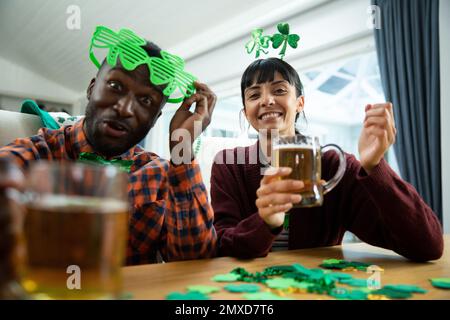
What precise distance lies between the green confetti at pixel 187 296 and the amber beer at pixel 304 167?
12.8 inches

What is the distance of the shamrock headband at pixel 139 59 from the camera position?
91 centimetres

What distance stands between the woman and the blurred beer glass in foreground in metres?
0.43

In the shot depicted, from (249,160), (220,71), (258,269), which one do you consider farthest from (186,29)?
(258,269)

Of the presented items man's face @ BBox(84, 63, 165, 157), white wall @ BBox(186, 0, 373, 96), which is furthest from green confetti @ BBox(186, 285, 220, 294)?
white wall @ BBox(186, 0, 373, 96)


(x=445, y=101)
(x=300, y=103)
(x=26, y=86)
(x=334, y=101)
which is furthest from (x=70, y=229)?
(x=26, y=86)

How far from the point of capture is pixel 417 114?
2768mm

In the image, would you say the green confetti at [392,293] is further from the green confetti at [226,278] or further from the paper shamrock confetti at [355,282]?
the green confetti at [226,278]

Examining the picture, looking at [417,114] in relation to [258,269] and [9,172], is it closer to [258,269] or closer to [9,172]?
[258,269]

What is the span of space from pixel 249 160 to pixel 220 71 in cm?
365

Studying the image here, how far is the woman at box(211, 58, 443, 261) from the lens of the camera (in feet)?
2.93

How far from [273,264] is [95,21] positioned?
14.8ft

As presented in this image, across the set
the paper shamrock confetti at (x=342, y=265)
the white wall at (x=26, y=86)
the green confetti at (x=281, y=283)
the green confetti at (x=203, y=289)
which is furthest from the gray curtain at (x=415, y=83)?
the white wall at (x=26, y=86)

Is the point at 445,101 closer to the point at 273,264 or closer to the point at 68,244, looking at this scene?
the point at 273,264
